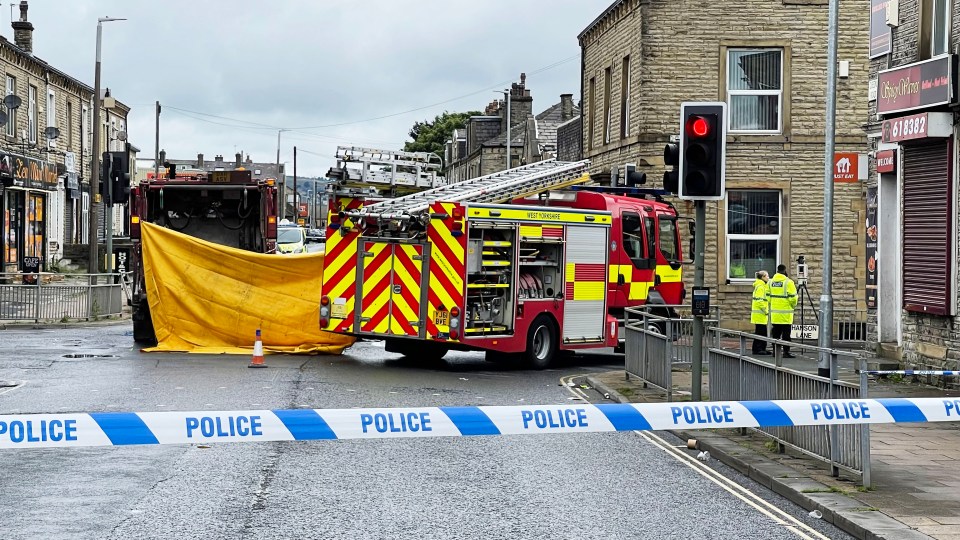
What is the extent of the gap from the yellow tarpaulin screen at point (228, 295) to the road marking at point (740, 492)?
952cm

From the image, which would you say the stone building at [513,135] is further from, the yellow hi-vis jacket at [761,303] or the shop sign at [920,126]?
the shop sign at [920,126]

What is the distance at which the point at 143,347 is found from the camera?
20.7 m

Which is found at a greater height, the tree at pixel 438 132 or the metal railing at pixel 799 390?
the tree at pixel 438 132

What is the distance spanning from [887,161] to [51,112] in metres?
34.6

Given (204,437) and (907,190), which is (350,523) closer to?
(204,437)

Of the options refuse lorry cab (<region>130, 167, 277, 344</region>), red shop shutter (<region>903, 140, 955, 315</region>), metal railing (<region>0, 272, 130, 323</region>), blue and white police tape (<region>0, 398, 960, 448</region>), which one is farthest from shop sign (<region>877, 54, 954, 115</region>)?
metal railing (<region>0, 272, 130, 323</region>)

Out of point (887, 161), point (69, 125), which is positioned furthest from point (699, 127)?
point (69, 125)

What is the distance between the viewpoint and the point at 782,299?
2159 cm

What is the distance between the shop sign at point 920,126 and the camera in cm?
1586

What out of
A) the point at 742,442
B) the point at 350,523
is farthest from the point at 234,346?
the point at 350,523

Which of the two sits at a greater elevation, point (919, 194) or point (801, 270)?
point (919, 194)

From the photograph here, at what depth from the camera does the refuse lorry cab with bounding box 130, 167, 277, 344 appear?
71.3 ft

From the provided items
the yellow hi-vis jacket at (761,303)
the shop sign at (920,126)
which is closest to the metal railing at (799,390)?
the shop sign at (920,126)

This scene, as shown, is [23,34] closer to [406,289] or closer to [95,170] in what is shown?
[95,170]
